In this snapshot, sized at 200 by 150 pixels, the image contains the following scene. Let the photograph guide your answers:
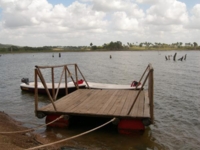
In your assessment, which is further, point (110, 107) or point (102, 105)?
point (102, 105)

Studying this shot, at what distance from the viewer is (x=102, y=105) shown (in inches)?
396

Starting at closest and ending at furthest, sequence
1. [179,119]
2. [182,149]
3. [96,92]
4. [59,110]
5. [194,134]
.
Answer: [182,149], [59,110], [194,134], [179,119], [96,92]

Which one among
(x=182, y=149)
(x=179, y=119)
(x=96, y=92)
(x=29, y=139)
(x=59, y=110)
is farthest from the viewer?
(x=96, y=92)

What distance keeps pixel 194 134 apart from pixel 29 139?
698cm

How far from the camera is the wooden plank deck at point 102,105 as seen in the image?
8866 millimetres

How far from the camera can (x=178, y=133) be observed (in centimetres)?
1004

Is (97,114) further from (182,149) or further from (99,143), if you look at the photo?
(182,149)

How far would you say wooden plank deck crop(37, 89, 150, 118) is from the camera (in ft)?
29.1

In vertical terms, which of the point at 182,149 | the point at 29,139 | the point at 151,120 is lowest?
the point at 182,149

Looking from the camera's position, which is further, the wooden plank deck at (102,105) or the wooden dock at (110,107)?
the wooden plank deck at (102,105)

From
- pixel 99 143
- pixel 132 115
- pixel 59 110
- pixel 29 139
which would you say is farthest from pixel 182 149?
pixel 29 139

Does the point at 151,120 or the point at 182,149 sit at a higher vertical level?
the point at 151,120

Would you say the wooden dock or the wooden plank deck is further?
the wooden plank deck

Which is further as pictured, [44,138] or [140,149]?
[44,138]
